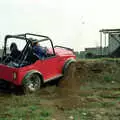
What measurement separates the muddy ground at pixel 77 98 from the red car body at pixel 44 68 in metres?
0.41

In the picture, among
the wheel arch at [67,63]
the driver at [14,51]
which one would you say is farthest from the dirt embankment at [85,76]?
the driver at [14,51]

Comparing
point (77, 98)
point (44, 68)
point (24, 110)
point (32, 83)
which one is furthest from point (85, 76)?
point (24, 110)

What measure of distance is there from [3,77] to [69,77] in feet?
9.01

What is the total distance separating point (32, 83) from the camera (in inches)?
584

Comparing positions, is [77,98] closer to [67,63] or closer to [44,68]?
[44,68]

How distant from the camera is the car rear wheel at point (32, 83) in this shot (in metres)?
14.5

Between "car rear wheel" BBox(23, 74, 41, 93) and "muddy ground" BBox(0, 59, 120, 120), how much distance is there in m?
0.26

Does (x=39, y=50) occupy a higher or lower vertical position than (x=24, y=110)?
higher

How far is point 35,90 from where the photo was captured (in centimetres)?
1483

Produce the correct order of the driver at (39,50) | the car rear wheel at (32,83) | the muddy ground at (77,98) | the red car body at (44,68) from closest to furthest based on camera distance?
Answer: the muddy ground at (77,98)
the red car body at (44,68)
the car rear wheel at (32,83)
the driver at (39,50)

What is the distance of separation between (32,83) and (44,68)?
0.69 metres

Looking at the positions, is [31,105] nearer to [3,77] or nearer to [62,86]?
[3,77]

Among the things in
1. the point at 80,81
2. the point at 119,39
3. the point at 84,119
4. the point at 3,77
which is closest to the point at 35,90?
the point at 3,77

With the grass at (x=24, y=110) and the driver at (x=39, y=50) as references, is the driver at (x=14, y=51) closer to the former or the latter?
the driver at (x=39, y=50)
